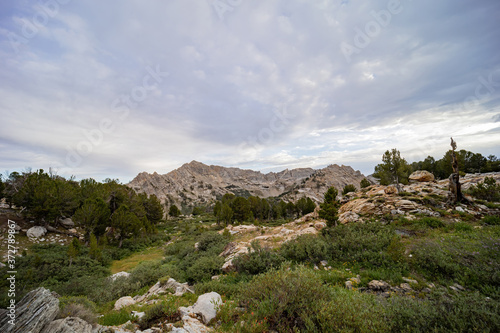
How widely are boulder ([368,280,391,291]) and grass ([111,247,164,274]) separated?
73.0 feet

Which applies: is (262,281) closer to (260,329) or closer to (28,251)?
(260,329)

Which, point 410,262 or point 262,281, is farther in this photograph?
point 410,262

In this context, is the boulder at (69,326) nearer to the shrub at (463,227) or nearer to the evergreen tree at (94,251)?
the shrub at (463,227)

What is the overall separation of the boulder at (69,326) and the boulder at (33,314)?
0.20 m

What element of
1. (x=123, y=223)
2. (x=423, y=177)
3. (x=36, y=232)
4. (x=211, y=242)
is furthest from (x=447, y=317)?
(x=36, y=232)

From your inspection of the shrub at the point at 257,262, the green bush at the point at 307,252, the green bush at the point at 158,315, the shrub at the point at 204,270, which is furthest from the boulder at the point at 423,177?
the green bush at the point at 158,315

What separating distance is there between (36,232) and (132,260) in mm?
16573

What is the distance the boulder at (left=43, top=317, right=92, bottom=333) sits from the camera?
13.5 ft

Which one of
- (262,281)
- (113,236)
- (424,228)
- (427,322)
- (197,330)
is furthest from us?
(113,236)

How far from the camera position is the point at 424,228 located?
1434cm

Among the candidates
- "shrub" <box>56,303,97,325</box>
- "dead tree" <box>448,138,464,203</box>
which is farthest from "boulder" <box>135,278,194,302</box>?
"dead tree" <box>448,138,464,203</box>

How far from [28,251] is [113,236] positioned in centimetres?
1158

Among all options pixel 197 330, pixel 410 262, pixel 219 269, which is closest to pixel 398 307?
pixel 197 330

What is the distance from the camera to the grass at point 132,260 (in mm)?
20922
